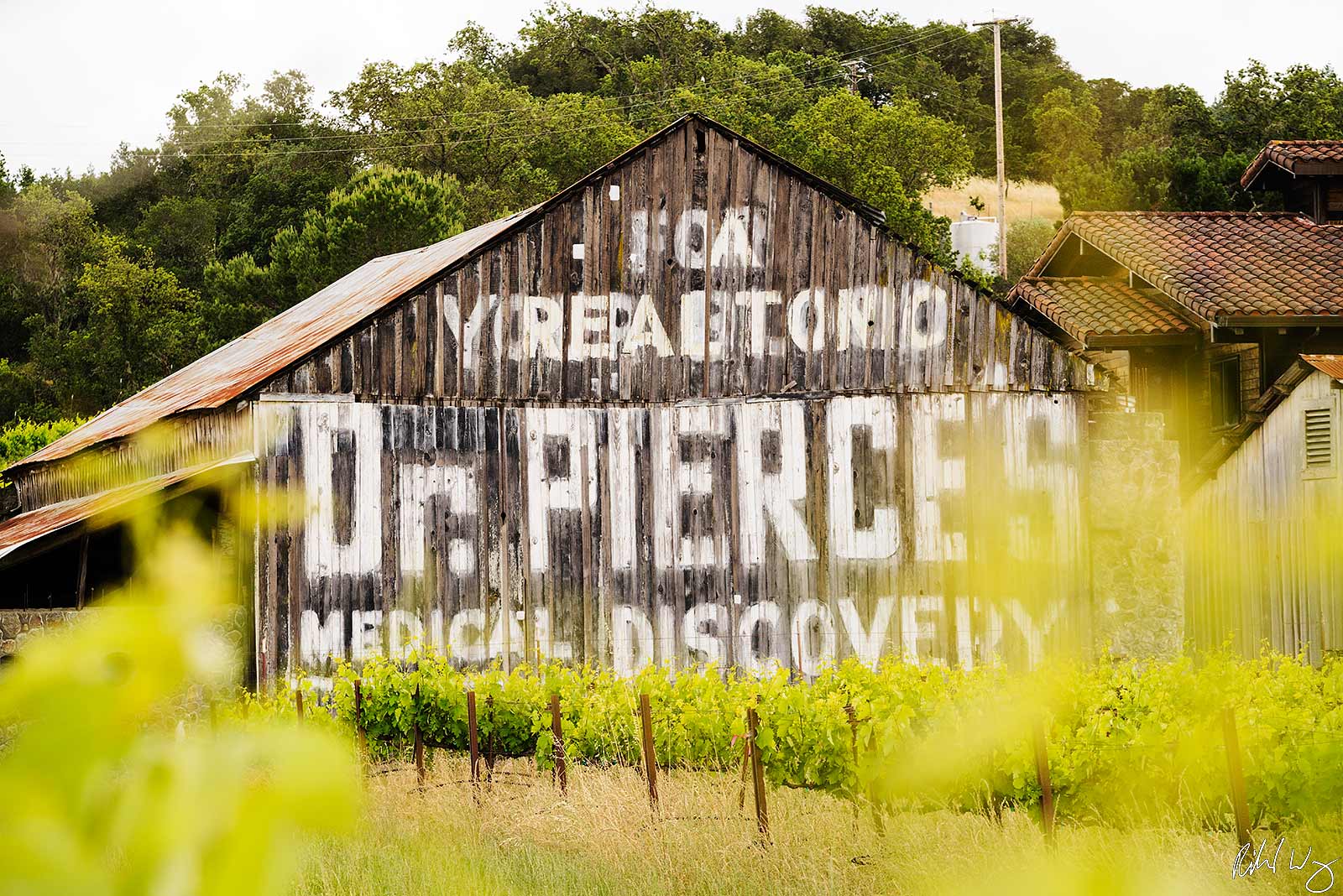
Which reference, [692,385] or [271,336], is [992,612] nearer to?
[692,385]

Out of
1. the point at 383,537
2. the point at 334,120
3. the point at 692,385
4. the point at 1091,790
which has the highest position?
the point at 334,120

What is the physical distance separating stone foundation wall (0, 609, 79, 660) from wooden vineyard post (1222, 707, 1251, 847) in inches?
408

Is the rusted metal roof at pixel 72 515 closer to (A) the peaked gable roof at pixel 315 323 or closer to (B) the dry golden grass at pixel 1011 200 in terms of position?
(A) the peaked gable roof at pixel 315 323

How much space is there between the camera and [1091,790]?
353 inches

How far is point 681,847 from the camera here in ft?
26.3

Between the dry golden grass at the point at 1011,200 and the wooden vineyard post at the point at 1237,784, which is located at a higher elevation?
the dry golden grass at the point at 1011,200

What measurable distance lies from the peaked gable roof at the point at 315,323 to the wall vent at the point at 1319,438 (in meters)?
5.99

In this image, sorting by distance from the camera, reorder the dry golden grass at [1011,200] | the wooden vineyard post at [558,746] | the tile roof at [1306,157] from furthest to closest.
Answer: the dry golden grass at [1011,200] < the tile roof at [1306,157] < the wooden vineyard post at [558,746]

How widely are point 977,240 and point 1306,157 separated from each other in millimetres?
23413

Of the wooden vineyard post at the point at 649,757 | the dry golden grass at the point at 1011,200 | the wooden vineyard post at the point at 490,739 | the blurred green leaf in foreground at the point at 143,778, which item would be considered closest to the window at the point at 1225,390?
the wooden vineyard post at the point at 490,739

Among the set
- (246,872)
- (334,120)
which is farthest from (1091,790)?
(334,120)

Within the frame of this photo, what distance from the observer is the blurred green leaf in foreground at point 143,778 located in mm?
697

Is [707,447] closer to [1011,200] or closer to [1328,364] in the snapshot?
[1328,364]

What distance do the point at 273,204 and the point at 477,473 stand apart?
132ft
